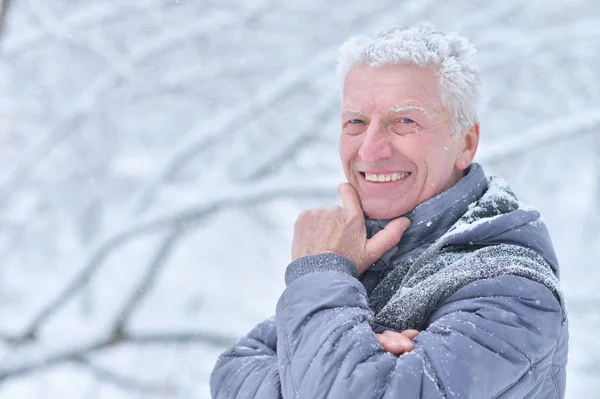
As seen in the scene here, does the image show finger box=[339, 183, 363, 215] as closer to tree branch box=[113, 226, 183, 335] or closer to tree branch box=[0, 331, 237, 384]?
tree branch box=[113, 226, 183, 335]

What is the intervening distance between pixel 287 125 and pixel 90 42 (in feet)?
9.35

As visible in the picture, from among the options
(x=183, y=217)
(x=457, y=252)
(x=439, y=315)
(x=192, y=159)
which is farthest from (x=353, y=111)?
(x=192, y=159)

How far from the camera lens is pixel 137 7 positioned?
562 centimetres

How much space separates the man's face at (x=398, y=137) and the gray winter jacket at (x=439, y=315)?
0.06m

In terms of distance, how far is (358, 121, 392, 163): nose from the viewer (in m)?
1.33

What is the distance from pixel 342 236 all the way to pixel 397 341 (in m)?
0.27

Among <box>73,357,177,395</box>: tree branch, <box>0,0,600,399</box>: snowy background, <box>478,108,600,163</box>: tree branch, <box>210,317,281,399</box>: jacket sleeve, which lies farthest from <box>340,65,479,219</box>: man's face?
<box>73,357,177,395</box>: tree branch

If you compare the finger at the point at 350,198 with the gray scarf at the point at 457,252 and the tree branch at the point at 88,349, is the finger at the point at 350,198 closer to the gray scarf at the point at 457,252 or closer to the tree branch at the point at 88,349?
the gray scarf at the point at 457,252

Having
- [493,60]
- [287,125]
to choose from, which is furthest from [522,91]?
[287,125]

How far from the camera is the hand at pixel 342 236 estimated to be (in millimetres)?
1242

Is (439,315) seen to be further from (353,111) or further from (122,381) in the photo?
(122,381)

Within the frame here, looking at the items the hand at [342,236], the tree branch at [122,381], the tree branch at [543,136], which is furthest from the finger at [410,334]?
the tree branch at [122,381]

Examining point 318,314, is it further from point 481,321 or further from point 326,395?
point 481,321

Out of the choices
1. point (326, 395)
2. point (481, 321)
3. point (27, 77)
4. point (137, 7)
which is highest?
point (27, 77)
